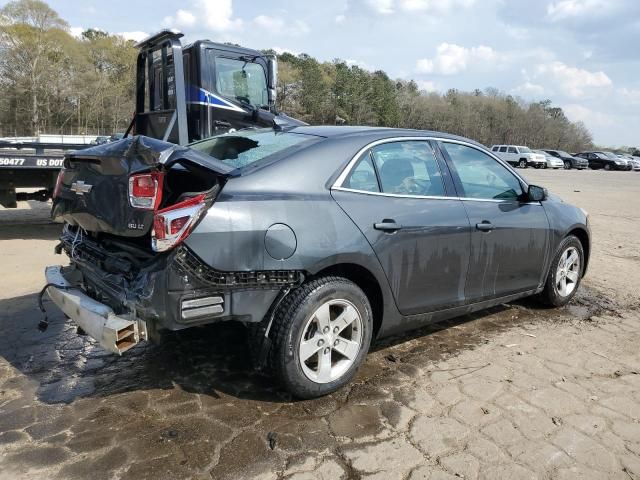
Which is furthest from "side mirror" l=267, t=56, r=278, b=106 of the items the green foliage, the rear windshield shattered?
the green foliage

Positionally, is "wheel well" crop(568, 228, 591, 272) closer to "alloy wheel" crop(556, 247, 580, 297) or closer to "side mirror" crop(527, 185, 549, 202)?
"alloy wheel" crop(556, 247, 580, 297)

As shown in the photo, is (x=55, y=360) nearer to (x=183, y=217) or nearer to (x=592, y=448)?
(x=183, y=217)

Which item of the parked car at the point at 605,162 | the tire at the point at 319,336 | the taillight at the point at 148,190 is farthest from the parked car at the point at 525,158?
the taillight at the point at 148,190

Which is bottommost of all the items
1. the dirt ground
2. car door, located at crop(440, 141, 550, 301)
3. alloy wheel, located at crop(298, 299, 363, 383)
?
the dirt ground

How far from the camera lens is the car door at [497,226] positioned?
4.07m

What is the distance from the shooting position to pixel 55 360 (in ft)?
12.6

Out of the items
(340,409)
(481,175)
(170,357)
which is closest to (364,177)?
(481,175)

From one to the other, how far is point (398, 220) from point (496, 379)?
4.26 feet

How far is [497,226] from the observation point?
418 cm

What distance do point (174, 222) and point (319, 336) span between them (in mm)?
1102

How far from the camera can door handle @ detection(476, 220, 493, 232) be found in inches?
159

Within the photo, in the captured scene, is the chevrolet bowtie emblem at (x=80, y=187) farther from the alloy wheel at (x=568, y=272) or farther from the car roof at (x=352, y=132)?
the alloy wheel at (x=568, y=272)

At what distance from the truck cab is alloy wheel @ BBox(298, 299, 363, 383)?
4878 millimetres

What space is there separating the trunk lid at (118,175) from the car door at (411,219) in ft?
3.00
